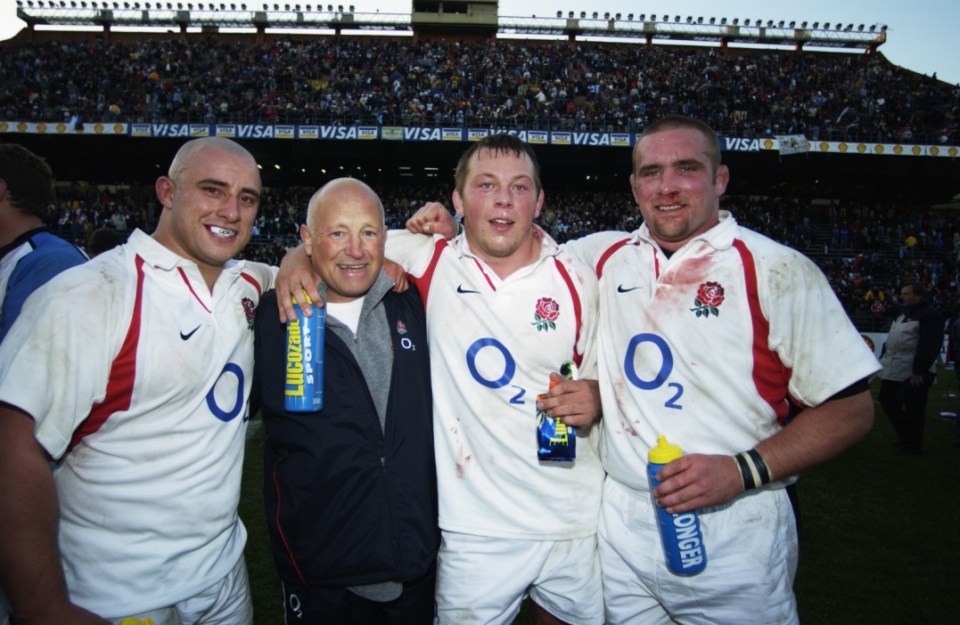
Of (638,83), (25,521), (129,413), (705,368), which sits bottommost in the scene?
(25,521)

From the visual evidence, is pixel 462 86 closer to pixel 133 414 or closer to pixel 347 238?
pixel 347 238

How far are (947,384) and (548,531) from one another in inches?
654

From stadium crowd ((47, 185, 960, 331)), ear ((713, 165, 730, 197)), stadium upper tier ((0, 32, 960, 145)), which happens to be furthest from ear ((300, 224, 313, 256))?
stadium upper tier ((0, 32, 960, 145))

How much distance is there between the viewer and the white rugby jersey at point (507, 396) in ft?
8.73

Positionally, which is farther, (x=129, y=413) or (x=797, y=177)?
(x=797, y=177)

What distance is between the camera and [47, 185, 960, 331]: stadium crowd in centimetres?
2250

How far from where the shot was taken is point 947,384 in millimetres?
14688

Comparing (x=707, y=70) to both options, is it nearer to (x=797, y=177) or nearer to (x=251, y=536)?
(x=797, y=177)

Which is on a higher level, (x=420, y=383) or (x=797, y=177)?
(x=797, y=177)

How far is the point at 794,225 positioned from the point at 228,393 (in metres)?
Answer: 32.4

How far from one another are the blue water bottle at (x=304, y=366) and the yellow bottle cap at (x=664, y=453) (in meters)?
1.34

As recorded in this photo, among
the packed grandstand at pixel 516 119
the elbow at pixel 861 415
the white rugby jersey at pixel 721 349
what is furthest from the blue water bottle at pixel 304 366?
the packed grandstand at pixel 516 119

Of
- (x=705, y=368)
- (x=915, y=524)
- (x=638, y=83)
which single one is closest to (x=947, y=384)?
(x=915, y=524)

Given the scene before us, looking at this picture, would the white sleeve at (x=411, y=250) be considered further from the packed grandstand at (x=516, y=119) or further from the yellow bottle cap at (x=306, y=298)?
the packed grandstand at (x=516, y=119)
